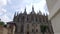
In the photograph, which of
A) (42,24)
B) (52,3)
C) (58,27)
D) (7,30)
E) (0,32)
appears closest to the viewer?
(58,27)

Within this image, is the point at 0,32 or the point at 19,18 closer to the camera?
the point at 0,32

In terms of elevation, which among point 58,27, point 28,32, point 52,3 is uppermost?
point 52,3

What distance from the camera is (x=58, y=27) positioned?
1066 mm

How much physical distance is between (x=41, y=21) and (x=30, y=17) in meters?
4.96

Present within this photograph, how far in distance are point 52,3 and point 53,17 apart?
0.15 m

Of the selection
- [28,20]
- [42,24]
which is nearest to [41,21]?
[42,24]

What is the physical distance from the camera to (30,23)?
143 feet

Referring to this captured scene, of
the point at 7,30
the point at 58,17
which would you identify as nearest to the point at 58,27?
the point at 58,17

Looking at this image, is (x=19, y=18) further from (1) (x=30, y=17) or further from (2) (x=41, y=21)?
(2) (x=41, y=21)

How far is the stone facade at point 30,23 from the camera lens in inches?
1668

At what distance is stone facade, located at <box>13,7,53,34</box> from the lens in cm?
4238

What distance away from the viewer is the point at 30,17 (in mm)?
47188

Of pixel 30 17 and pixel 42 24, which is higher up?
pixel 30 17

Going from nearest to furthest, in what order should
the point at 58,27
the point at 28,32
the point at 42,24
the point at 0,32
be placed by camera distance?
the point at 58,27, the point at 0,32, the point at 28,32, the point at 42,24
